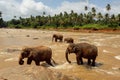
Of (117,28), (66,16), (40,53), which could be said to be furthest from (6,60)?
(66,16)

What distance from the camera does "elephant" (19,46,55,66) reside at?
50.8 ft

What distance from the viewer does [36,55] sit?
15891 mm

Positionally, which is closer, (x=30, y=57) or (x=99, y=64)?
(x=30, y=57)

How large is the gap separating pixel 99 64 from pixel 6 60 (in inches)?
250

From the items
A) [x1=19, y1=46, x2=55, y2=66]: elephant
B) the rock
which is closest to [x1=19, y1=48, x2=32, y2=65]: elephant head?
[x1=19, y1=46, x2=55, y2=66]: elephant

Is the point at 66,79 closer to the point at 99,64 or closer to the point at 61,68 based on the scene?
the point at 61,68

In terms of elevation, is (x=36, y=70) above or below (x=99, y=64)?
above

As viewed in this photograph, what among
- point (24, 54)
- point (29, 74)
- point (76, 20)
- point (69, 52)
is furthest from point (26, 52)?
point (76, 20)

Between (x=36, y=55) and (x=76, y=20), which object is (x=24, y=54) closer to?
(x=36, y=55)

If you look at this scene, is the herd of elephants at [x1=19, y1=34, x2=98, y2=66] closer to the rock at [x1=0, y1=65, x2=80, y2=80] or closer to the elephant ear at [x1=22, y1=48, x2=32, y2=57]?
the elephant ear at [x1=22, y1=48, x2=32, y2=57]

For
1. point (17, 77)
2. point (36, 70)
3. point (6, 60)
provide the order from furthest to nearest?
point (6, 60) < point (36, 70) < point (17, 77)

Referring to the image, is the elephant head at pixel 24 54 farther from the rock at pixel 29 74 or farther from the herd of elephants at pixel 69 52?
the rock at pixel 29 74

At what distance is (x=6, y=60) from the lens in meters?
19.2

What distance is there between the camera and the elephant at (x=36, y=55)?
610 inches
